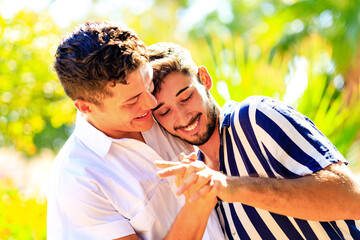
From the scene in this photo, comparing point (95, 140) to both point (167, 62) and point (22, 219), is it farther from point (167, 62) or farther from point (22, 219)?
point (22, 219)

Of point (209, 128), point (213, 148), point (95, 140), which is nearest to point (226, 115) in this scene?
point (209, 128)

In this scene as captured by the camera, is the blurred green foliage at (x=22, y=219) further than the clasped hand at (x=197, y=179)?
Yes

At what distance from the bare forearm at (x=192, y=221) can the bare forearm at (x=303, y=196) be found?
38 cm

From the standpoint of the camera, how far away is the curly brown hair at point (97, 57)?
217cm

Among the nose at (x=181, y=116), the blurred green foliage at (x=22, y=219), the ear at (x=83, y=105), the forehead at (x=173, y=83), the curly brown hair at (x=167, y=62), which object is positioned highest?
the curly brown hair at (x=167, y=62)

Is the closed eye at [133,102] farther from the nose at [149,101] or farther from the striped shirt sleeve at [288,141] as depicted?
the striped shirt sleeve at [288,141]

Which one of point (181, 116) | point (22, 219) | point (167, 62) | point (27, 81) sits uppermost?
point (167, 62)

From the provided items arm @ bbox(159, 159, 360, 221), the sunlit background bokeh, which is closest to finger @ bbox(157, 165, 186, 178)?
arm @ bbox(159, 159, 360, 221)

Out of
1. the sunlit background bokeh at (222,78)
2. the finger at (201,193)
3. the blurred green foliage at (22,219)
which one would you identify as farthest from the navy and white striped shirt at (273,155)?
the blurred green foliage at (22,219)

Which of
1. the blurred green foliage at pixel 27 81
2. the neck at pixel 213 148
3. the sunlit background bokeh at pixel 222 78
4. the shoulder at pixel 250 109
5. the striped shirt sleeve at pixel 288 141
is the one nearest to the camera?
the striped shirt sleeve at pixel 288 141

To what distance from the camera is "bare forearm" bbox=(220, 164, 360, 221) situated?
1.75 m

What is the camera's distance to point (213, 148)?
2.49 metres

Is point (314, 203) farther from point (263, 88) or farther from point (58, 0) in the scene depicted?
point (58, 0)

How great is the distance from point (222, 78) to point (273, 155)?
145 cm
